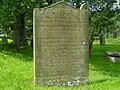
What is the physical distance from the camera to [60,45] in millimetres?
9891

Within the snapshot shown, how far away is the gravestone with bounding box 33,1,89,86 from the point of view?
9.71m

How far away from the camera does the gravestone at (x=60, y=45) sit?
9.71 m

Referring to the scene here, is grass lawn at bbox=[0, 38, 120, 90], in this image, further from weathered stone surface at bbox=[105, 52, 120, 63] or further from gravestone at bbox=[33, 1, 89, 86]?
weathered stone surface at bbox=[105, 52, 120, 63]

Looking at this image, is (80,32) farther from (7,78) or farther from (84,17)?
(7,78)

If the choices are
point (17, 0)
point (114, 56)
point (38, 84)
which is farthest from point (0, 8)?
point (38, 84)

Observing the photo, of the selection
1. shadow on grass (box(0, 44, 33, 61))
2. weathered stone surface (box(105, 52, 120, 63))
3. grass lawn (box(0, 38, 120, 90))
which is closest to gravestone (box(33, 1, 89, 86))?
grass lawn (box(0, 38, 120, 90))

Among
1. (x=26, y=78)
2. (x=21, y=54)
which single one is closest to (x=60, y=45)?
(x=26, y=78)

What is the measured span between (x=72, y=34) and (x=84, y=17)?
25.6 inches

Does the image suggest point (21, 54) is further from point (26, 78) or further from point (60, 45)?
point (60, 45)

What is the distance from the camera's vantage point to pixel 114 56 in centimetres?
1705

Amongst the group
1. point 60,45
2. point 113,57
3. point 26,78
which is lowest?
point 113,57

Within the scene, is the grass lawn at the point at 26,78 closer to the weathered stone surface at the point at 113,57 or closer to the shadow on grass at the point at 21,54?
the shadow on grass at the point at 21,54

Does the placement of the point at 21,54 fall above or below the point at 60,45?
below

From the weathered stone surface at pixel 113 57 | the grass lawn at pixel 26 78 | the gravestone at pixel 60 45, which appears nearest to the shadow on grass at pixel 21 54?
the grass lawn at pixel 26 78
